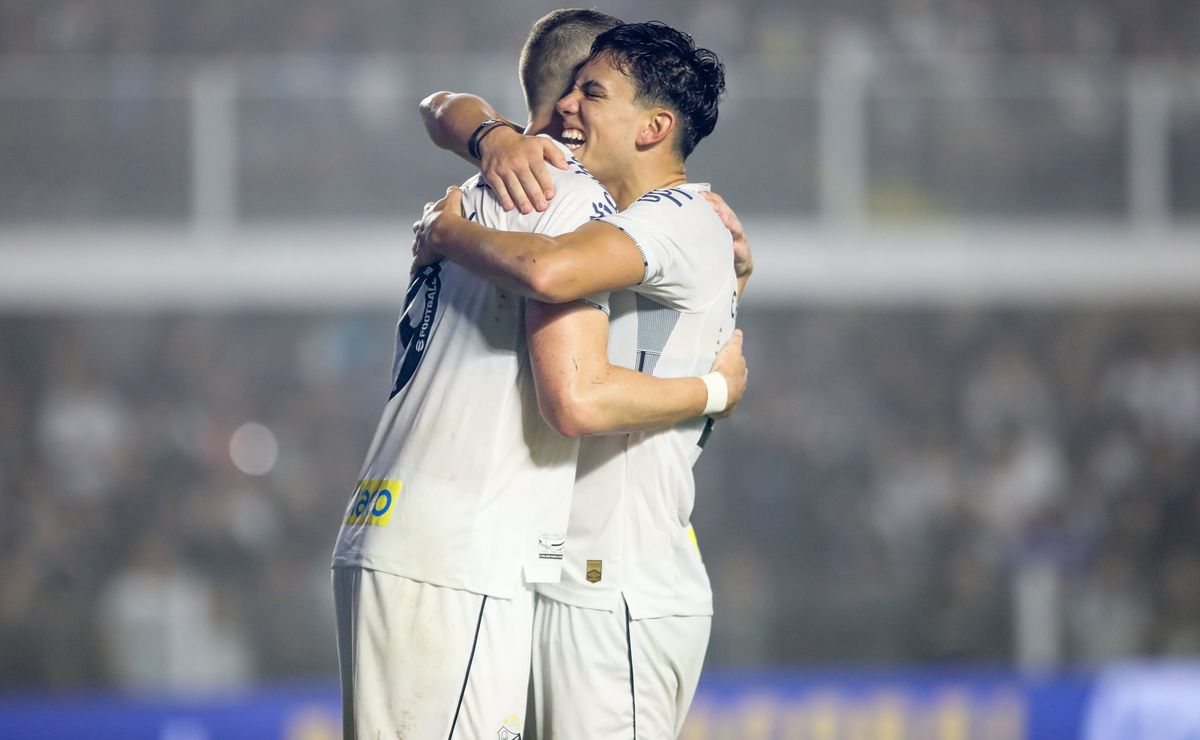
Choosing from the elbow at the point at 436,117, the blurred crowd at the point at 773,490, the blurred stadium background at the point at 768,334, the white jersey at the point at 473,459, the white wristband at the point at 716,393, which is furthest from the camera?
the blurred stadium background at the point at 768,334

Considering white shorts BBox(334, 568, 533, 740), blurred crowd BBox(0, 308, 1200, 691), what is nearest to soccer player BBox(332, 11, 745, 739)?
white shorts BBox(334, 568, 533, 740)

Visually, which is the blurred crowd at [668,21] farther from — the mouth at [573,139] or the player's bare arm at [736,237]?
the mouth at [573,139]

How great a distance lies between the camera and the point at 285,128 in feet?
31.5

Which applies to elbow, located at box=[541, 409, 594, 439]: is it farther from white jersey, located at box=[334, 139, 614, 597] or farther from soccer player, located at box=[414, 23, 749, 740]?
white jersey, located at box=[334, 139, 614, 597]

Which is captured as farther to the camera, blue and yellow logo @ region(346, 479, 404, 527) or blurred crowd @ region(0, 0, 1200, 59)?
blurred crowd @ region(0, 0, 1200, 59)

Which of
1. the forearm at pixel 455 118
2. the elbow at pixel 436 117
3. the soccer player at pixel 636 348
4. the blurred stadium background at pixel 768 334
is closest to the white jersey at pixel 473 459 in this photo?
the soccer player at pixel 636 348

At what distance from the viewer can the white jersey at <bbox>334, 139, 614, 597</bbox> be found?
280 cm

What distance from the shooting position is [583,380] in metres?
2.75

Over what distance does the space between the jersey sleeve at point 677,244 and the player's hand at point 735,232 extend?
4.7 inches

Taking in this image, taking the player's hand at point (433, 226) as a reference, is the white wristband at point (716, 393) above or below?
below

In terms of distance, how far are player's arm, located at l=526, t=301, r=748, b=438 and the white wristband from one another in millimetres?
152

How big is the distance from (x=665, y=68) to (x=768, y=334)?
289 inches

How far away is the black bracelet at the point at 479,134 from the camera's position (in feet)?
10.3

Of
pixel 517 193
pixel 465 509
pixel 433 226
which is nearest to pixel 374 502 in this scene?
pixel 465 509
